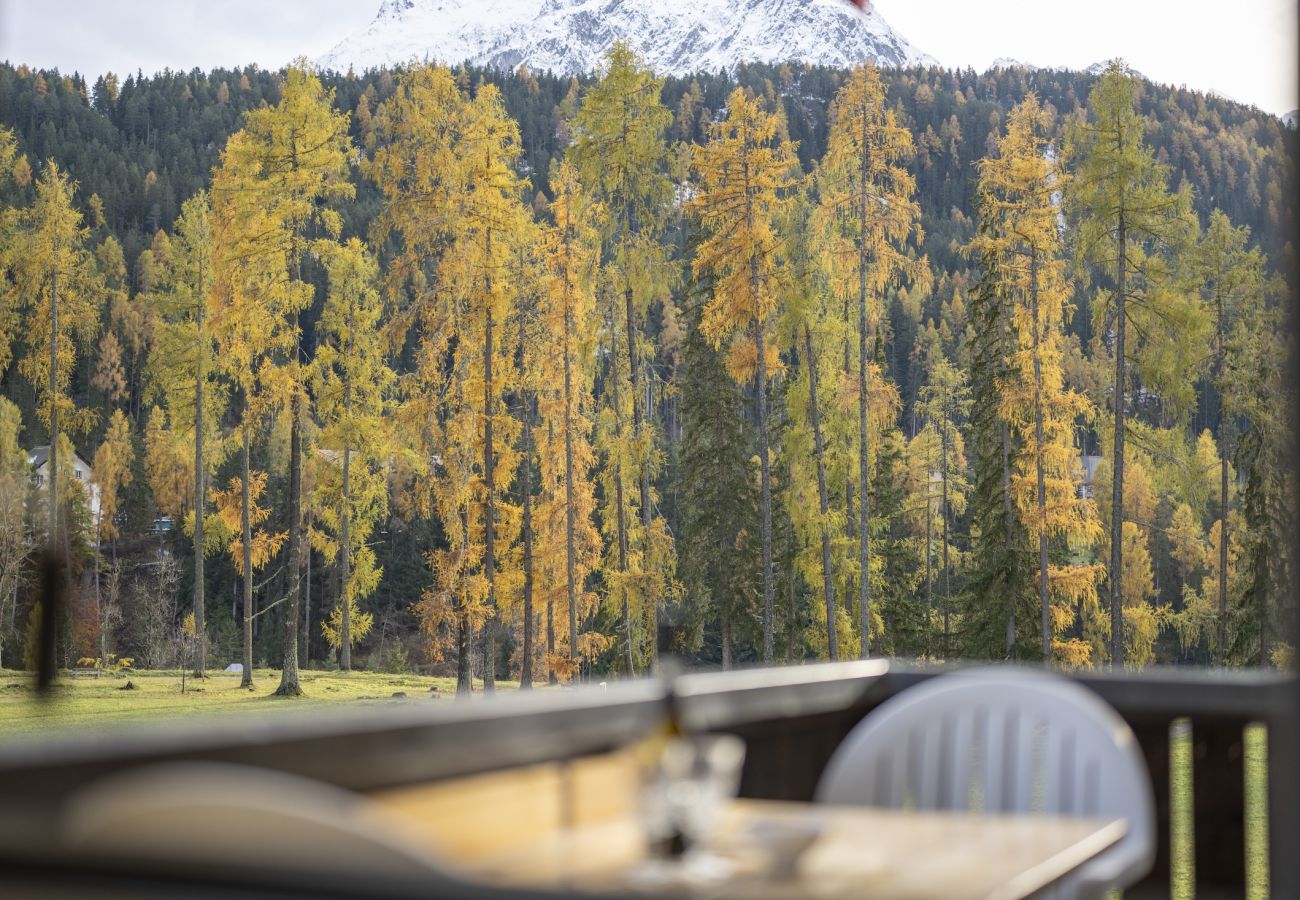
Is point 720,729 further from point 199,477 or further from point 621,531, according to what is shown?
point 199,477

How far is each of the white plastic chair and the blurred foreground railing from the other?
4.5 inches

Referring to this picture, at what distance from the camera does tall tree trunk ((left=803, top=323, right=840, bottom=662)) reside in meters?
19.0

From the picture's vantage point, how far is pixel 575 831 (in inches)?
58.4

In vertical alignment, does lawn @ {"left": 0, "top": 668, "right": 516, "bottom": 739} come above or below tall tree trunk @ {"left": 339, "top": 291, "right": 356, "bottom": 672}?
below

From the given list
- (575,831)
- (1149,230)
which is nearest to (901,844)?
(575,831)

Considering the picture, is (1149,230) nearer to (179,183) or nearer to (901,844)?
(901,844)

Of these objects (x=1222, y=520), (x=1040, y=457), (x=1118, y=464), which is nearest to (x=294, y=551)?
(x=1040, y=457)

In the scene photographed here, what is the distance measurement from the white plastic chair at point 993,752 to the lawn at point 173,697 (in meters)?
11.5

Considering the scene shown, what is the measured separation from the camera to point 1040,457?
17656 mm

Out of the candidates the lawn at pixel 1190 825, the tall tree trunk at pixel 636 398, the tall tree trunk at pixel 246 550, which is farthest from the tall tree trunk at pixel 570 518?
the lawn at pixel 1190 825

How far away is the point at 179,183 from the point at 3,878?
34.5 meters

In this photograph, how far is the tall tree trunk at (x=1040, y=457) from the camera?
1766cm

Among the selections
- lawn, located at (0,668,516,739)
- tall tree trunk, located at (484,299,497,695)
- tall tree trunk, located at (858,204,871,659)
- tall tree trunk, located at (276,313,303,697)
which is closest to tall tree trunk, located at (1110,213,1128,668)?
tall tree trunk, located at (858,204,871,659)

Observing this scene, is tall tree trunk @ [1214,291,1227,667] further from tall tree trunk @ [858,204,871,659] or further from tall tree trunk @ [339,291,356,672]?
tall tree trunk @ [339,291,356,672]
